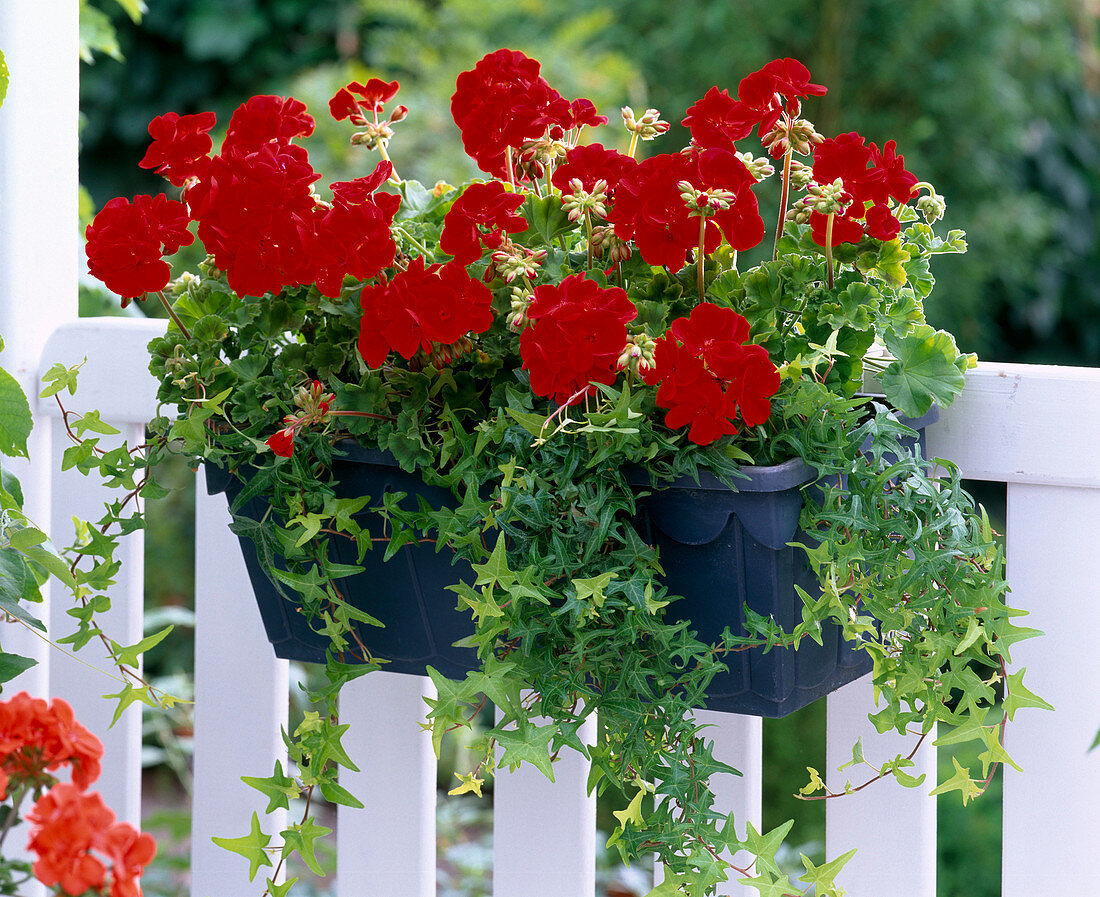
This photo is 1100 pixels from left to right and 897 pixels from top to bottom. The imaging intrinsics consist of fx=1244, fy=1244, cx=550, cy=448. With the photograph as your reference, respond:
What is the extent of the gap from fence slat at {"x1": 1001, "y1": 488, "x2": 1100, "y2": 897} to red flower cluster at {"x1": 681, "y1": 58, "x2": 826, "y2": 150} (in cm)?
31

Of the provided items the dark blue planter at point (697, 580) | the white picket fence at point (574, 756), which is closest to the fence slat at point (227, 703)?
the white picket fence at point (574, 756)

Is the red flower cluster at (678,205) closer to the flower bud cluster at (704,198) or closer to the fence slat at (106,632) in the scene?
the flower bud cluster at (704,198)

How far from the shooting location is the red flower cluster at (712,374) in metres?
0.68

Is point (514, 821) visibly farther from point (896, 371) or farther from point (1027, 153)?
point (1027, 153)

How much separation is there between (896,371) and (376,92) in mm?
397

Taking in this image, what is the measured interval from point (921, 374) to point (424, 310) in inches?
12.0

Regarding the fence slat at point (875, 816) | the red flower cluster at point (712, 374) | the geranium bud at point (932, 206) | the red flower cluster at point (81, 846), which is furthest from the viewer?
the fence slat at point (875, 816)

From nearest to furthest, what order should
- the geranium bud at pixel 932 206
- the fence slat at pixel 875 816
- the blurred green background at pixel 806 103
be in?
1. the geranium bud at pixel 932 206
2. the fence slat at pixel 875 816
3. the blurred green background at pixel 806 103

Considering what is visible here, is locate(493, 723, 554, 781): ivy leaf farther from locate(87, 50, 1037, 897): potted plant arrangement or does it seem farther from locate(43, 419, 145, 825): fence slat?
locate(43, 419, 145, 825): fence slat

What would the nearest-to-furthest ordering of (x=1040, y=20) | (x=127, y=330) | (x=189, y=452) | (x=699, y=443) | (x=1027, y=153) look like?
(x=699, y=443), (x=189, y=452), (x=127, y=330), (x=1040, y=20), (x=1027, y=153)

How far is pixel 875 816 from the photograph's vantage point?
91cm

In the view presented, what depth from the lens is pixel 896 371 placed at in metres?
0.77

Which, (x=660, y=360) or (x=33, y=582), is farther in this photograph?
(x=33, y=582)

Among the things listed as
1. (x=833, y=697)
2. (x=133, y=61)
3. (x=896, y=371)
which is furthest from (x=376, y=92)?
(x=133, y=61)
